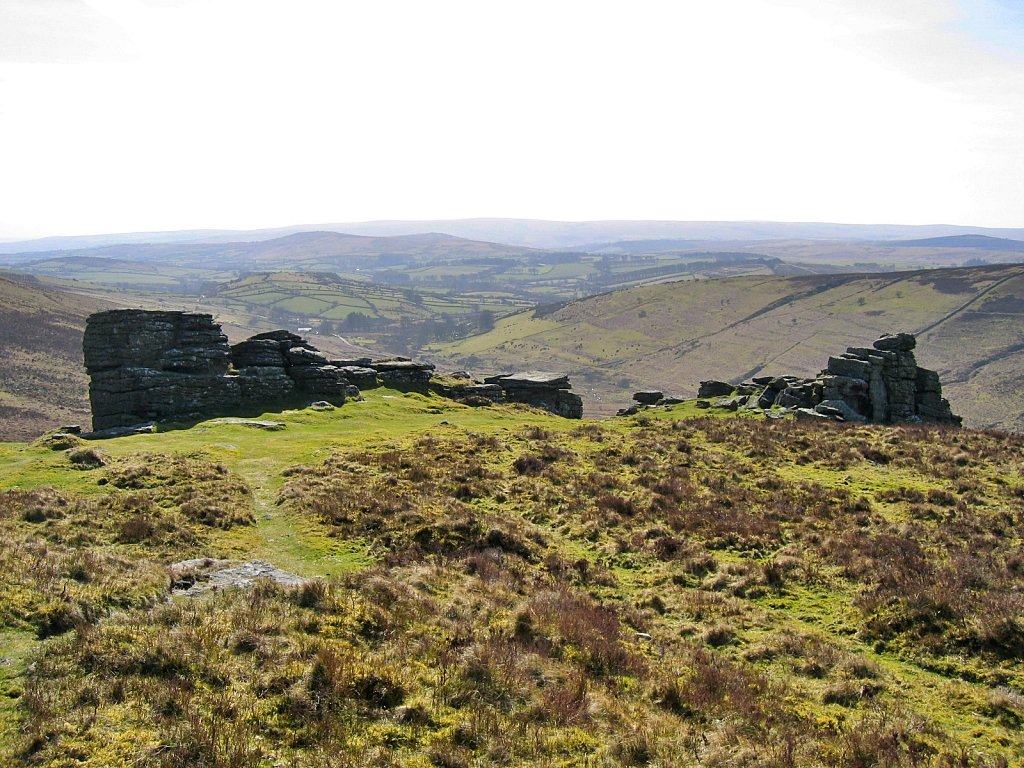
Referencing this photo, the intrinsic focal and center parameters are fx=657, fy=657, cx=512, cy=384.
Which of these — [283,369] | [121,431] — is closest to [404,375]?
[283,369]

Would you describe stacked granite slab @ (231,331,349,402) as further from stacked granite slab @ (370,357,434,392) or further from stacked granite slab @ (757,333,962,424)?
stacked granite slab @ (757,333,962,424)

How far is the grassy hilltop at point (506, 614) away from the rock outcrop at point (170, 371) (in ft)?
32.6

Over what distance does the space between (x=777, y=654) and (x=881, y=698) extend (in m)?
2.39

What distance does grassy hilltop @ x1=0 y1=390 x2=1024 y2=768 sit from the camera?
998 centimetres

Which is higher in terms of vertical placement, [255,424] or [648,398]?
[255,424]

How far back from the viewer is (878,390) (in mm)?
50750

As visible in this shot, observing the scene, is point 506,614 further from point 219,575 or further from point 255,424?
point 255,424

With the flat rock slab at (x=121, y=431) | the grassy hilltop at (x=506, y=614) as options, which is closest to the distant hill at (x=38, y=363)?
the flat rock slab at (x=121, y=431)

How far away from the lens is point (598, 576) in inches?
772

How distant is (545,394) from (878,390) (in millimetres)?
27660

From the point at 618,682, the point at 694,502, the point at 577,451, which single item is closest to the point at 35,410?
the point at 577,451

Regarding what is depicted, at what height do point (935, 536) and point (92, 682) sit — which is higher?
point (92, 682)

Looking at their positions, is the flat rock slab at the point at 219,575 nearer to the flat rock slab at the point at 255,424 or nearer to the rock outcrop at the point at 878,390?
the flat rock slab at the point at 255,424

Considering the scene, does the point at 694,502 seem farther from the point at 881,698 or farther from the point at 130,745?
the point at 130,745
